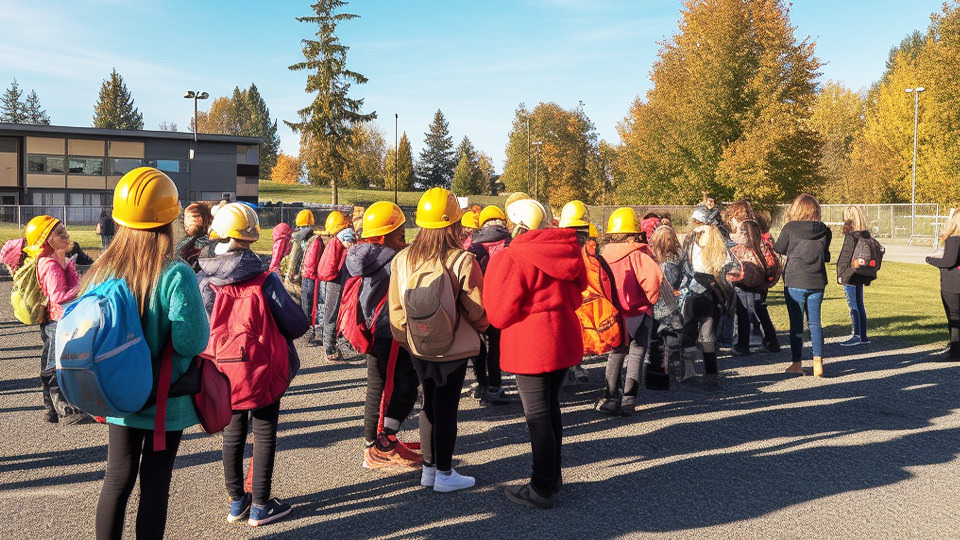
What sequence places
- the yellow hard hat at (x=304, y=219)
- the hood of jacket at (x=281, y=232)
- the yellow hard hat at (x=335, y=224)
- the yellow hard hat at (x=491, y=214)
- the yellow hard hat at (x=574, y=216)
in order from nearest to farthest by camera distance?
the yellow hard hat at (x=574, y=216)
the yellow hard hat at (x=491, y=214)
the yellow hard hat at (x=335, y=224)
the hood of jacket at (x=281, y=232)
the yellow hard hat at (x=304, y=219)

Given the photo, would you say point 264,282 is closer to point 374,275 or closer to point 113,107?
point 374,275

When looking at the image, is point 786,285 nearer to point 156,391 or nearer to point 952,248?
point 952,248

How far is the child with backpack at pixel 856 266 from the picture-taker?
10719 mm

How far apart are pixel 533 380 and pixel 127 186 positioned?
2595mm

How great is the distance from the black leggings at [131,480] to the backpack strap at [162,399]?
64mm

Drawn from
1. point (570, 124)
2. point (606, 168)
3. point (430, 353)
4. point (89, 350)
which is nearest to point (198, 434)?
point (430, 353)

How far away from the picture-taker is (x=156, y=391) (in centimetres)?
313

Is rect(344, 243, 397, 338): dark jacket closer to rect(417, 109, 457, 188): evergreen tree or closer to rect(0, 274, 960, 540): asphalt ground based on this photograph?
rect(0, 274, 960, 540): asphalt ground

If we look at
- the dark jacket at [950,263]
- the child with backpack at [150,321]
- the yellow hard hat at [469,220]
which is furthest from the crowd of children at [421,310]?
the dark jacket at [950,263]

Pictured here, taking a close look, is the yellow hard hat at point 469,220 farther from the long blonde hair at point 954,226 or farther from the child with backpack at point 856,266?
the long blonde hair at point 954,226

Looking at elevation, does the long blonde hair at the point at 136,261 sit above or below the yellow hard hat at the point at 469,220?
below

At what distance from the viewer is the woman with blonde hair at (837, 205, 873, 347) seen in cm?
1077

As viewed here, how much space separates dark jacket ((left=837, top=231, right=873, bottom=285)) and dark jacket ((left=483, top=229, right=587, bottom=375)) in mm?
7782

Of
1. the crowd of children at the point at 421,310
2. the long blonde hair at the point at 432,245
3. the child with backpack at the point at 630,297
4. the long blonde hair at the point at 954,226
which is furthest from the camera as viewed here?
the long blonde hair at the point at 954,226
